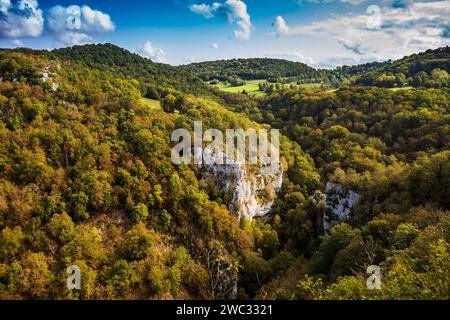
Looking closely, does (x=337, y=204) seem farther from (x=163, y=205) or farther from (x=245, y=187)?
(x=163, y=205)

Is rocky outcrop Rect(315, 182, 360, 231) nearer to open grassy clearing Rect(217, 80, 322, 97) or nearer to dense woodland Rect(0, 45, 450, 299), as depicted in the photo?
dense woodland Rect(0, 45, 450, 299)

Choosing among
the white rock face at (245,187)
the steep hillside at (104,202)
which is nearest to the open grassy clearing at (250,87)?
the steep hillside at (104,202)

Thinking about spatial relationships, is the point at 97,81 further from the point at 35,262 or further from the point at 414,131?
the point at 414,131

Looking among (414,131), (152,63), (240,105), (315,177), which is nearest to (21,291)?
(315,177)

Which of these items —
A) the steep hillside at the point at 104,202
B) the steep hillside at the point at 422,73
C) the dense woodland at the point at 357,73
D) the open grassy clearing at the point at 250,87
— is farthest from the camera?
the open grassy clearing at the point at 250,87

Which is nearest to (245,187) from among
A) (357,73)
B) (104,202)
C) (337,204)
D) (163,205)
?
(163,205)

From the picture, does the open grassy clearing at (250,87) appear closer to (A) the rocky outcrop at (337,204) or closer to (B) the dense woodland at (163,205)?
(B) the dense woodland at (163,205)
